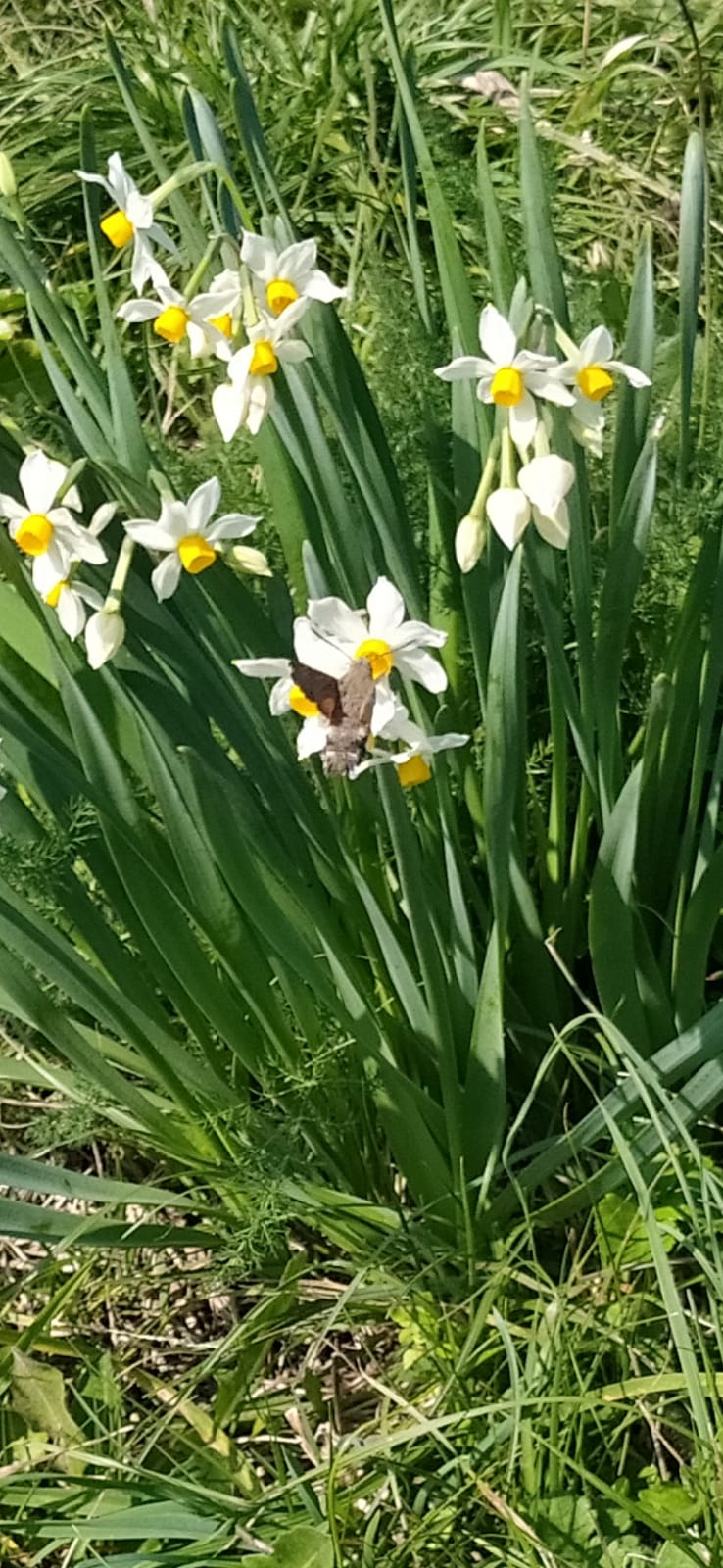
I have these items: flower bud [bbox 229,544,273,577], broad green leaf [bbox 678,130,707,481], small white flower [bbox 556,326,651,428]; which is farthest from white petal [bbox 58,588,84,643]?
broad green leaf [bbox 678,130,707,481]

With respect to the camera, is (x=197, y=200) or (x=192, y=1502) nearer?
(x=192, y=1502)

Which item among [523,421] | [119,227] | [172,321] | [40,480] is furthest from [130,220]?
[523,421]

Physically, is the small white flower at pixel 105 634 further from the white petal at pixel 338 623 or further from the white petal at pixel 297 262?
the white petal at pixel 297 262

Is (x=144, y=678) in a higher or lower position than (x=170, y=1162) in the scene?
higher

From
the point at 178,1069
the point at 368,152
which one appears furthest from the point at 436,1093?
the point at 368,152

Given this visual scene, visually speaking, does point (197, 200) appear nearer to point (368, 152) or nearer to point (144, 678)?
point (368, 152)

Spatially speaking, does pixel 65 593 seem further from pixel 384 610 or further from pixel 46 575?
pixel 384 610

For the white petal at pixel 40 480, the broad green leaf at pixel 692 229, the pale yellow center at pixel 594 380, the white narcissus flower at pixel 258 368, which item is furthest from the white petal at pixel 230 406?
the broad green leaf at pixel 692 229
